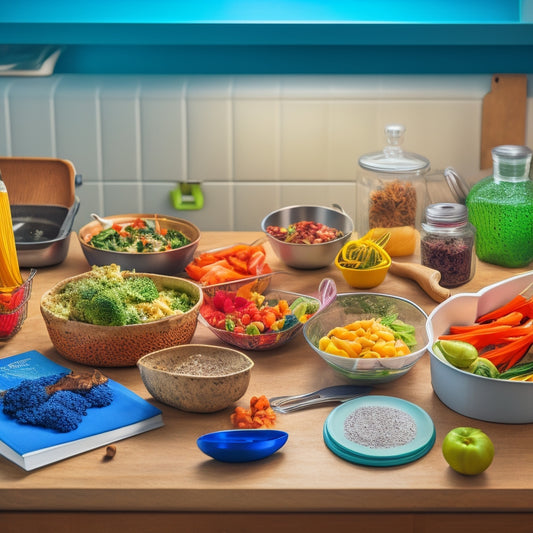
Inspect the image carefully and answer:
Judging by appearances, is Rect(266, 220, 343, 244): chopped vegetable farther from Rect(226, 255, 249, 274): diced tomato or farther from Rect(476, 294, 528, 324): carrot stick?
Rect(476, 294, 528, 324): carrot stick

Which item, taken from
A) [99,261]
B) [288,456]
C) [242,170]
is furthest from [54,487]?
[242,170]

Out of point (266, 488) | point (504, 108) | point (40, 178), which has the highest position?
point (504, 108)

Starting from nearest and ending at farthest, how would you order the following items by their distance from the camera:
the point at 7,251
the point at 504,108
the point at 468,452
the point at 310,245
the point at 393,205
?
the point at 468,452, the point at 7,251, the point at 310,245, the point at 393,205, the point at 504,108

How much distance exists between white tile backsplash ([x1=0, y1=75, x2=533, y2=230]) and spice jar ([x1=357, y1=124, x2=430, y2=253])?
25.5 inches

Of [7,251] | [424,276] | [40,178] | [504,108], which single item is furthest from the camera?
[504,108]

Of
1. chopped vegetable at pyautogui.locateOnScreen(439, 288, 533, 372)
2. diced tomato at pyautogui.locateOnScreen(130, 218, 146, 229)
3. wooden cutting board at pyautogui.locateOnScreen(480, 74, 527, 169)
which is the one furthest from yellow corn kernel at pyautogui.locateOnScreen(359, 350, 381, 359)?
wooden cutting board at pyautogui.locateOnScreen(480, 74, 527, 169)

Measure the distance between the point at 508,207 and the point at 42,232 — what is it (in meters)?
1.20

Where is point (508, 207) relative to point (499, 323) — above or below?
above

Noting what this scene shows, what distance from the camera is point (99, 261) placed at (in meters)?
2.00

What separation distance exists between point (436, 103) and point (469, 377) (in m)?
1.66

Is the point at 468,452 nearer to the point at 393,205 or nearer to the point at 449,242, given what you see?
the point at 449,242

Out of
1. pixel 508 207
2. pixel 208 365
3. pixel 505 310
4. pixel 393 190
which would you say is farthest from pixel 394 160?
pixel 208 365

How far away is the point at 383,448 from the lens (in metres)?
1.31

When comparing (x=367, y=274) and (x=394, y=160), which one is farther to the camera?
(x=394, y=160)
